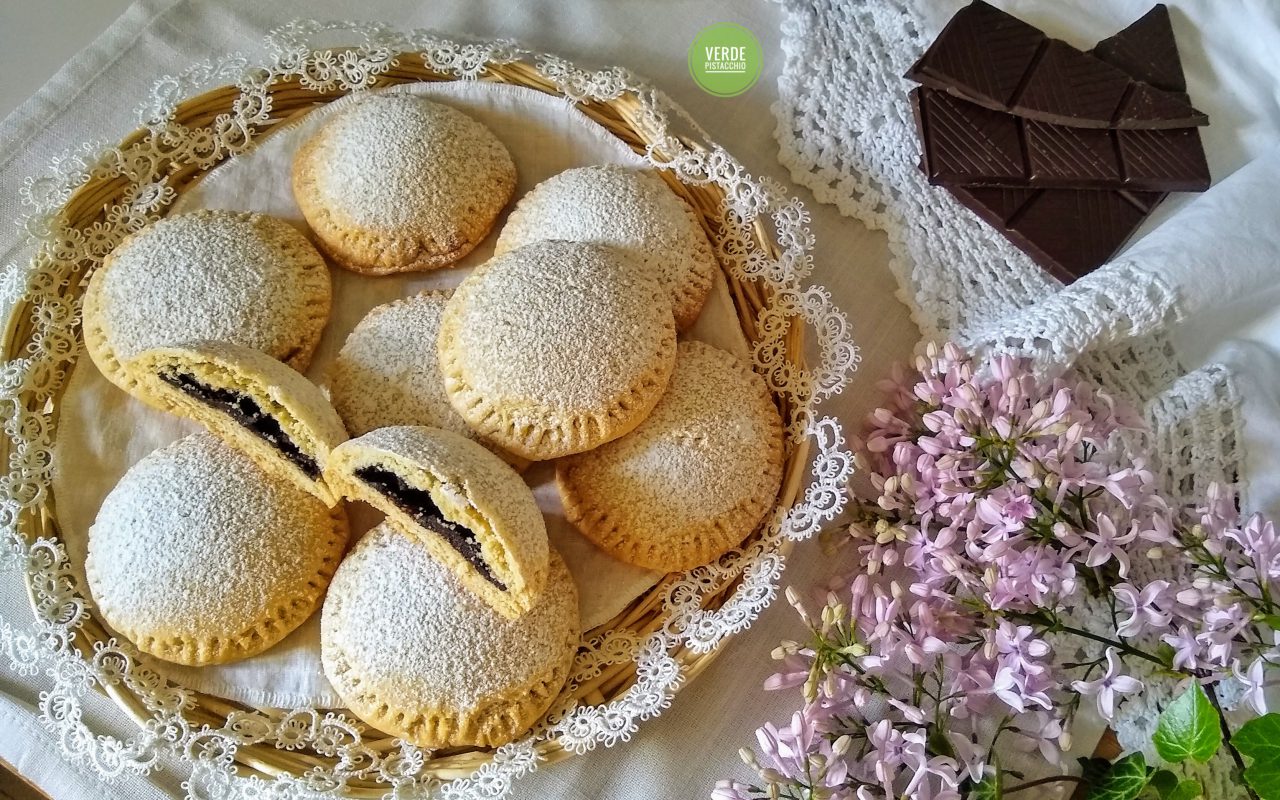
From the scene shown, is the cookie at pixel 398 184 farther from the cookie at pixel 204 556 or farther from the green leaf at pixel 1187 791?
the green leaf at pixel 1187 791

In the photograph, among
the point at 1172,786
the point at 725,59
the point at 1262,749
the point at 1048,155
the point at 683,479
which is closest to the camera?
the point at 1262,749

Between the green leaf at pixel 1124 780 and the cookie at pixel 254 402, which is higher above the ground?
the cookie at pixel 254 402

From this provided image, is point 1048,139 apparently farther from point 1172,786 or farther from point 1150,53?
point 1172,786

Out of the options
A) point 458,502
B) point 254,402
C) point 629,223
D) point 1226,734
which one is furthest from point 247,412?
point 1226,734

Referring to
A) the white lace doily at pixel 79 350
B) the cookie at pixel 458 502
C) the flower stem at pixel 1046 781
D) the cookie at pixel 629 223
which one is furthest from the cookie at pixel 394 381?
the flower stem at pixel 1046 781

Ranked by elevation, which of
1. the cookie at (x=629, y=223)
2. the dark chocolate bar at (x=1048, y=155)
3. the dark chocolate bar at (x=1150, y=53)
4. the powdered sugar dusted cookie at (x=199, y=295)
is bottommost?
the powdered sugar dusted cookie at (x=199, y=295)

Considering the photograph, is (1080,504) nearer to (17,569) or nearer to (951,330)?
(951,330)
